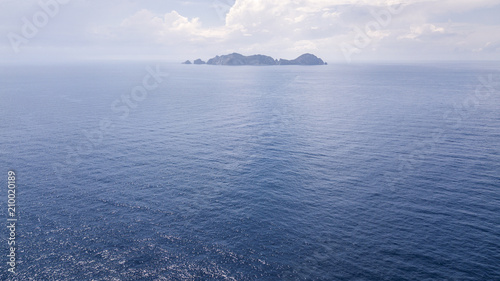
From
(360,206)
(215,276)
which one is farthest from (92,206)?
(360,206)

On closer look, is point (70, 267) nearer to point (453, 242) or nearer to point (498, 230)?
point (453, 242)

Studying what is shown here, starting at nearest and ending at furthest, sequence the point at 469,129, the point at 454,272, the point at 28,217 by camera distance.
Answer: the point at 454,272 → the point at 28,217 → the point at 469,129

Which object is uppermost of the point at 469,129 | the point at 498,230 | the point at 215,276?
the point at 469,129

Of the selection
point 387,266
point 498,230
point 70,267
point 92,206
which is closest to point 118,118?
point 92,206

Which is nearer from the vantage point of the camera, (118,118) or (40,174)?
(40,174)

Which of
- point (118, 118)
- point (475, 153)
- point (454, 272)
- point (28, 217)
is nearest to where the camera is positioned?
point (454, 272)

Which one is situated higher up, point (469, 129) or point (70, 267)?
point (469, 129)
